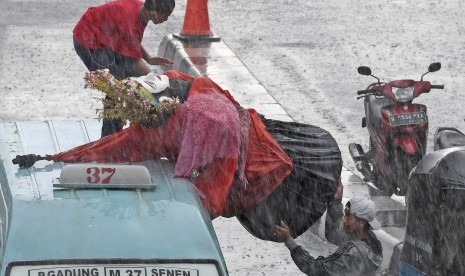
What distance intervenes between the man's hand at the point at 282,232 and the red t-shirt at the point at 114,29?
3.00 m

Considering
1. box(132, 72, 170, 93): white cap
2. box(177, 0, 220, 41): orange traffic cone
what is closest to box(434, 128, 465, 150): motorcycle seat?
box(132, 72, 170, 93): white cap

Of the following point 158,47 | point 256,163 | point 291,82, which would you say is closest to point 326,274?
point 256,163

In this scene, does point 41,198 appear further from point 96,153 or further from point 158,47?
point 158,47

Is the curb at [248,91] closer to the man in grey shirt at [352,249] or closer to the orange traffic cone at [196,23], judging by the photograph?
the orange traffic cone at [196,23]

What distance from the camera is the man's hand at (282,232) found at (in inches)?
275

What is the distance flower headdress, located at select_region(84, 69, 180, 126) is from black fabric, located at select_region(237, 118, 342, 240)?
0.77 m

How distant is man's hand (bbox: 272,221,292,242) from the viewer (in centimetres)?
698

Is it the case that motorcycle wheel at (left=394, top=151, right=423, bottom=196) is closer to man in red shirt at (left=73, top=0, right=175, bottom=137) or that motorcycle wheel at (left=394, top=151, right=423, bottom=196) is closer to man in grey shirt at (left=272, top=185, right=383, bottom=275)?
man in red shirt at (left=73, top=0, right=175, bottom=137)

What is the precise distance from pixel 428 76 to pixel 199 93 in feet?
24.7

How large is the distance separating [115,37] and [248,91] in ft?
13.1

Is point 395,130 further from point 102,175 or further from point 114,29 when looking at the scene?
point 102,175

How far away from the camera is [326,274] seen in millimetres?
6844

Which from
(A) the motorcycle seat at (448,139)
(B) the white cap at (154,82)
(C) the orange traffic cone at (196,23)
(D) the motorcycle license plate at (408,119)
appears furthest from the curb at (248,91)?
(B) the white cap at (154,82)

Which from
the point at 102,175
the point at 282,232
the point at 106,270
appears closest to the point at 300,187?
the point at 282,232
